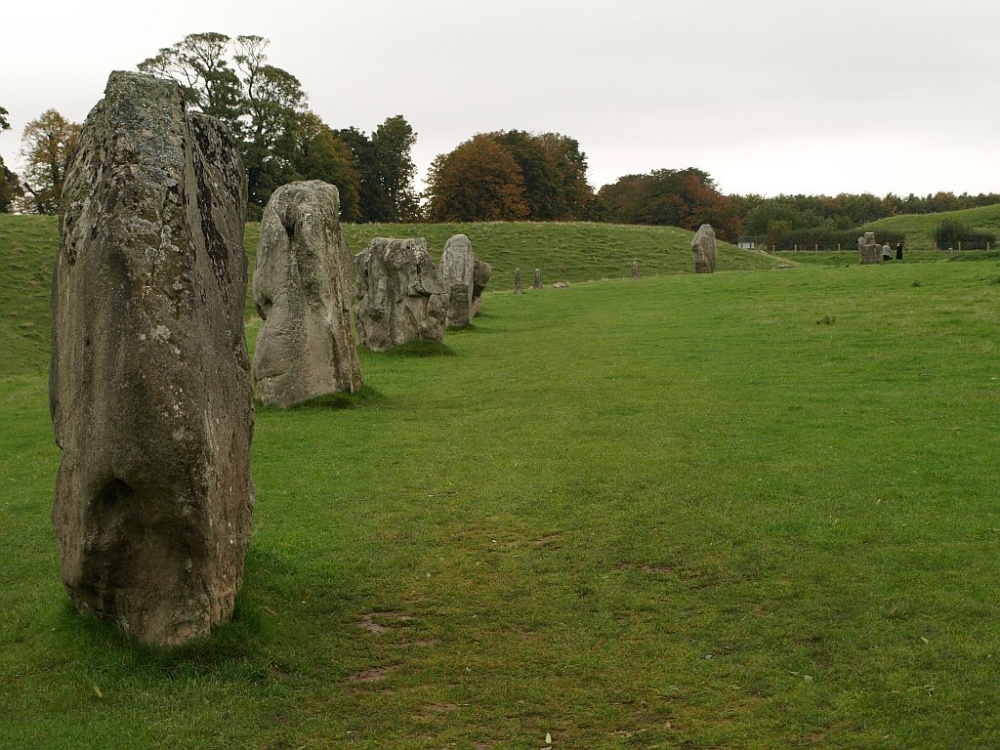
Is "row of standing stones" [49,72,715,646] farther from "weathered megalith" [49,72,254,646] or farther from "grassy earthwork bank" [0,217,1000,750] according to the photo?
"grassy earthwork bank" [0,217,1000,750]

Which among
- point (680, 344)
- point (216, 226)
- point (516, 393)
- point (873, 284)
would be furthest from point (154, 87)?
point (873, 284)

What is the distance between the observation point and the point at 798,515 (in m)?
9.38

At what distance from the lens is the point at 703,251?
50531 mm

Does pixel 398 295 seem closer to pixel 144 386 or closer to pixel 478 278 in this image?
pixel 478 278

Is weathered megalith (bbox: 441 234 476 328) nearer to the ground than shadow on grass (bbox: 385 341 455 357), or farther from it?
farther from it

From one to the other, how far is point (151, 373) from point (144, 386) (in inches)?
3.3

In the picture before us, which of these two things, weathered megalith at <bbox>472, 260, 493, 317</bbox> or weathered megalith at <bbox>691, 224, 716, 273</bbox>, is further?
weathered megalith at <bbox>691, 224, 716, 273</bbox>

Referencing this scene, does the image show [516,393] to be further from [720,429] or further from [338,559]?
[338,559]

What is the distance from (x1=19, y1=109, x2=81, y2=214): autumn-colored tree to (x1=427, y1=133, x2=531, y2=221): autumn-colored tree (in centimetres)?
2943

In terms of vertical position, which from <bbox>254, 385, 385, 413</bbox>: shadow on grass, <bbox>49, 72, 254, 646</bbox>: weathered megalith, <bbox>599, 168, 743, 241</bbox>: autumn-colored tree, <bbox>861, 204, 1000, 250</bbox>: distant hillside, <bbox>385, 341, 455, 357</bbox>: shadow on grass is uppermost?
<bbox>599, 168, 743, 241</bbox>: autumn-colored tree

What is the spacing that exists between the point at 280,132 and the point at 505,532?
240 feet

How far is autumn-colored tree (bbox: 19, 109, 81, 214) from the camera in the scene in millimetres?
73188

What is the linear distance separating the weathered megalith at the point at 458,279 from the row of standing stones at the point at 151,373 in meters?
23.2

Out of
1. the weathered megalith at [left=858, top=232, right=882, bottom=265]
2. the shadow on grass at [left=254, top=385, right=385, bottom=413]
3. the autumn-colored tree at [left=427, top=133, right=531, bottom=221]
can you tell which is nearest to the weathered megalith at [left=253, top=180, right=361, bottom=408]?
the shadow on grass at [left=254, top=385, right=385, bottom=413]
